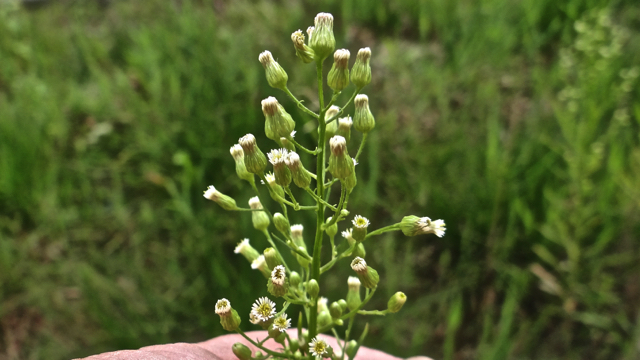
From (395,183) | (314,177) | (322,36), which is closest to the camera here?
(322,36)

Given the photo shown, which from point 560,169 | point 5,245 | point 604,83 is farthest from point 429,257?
point 5,245

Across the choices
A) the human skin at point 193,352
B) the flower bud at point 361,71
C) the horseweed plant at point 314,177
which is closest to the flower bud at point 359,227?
the horseweed plant at point 314,177

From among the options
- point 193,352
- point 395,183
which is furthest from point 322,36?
point 395,183

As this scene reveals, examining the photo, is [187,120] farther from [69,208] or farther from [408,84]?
[408,84]

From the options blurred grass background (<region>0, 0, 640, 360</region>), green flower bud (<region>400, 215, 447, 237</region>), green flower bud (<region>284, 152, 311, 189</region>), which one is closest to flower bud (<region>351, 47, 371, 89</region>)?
green flower bud (<region>284, 152, 311, 189</region>)

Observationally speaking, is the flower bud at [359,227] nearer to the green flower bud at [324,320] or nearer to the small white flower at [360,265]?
the small white flower at [360,265]

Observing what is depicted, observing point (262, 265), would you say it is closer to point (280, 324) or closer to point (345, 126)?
point (280, 324)

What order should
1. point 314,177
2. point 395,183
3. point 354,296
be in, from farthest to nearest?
point 395,183 → point 354,296 → point 314,177
